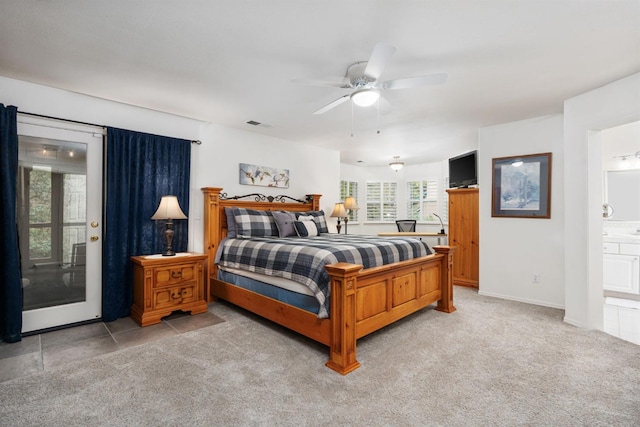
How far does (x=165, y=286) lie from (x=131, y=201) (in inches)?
42.7

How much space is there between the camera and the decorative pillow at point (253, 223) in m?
4.08

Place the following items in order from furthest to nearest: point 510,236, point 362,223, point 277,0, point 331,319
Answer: point 362,223, point 510,236, point 331,319, point 277,0

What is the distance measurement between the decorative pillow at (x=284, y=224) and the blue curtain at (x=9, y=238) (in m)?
2.69

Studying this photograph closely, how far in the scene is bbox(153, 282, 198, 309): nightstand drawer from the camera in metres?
3.34

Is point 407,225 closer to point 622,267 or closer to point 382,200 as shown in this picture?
point 382,200

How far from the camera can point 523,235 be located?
417 centimetres

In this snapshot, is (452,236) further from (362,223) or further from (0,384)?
(0,384)

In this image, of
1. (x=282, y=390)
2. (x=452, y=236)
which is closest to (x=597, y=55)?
(x=452, y=236)

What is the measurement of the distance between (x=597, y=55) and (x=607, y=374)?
252 cm

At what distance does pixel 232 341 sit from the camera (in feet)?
9.36

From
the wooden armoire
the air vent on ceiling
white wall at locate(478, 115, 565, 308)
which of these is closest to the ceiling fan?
the air vent on ceiling

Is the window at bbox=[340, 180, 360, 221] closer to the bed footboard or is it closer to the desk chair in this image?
the desk chair

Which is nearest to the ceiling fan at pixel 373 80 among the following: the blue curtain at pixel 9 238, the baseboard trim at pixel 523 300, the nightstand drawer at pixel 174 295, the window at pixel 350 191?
the nightstand drawer at pixel 174 295

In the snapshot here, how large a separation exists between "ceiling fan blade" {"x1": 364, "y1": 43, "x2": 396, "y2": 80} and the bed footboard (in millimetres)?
1522
